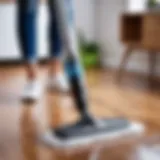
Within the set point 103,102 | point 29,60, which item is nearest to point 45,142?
point 103,102

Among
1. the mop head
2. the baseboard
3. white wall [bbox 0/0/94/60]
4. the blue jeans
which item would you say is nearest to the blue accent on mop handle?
the mop head

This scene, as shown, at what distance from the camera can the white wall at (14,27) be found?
3531 mm

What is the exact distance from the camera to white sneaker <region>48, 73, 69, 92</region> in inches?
87.0

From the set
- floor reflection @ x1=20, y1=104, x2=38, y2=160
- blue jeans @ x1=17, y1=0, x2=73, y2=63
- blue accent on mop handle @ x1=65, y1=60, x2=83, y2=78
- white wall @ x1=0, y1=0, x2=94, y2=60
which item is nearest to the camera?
floor reflection @ x1=20, y1=104, x2=38, y2=160

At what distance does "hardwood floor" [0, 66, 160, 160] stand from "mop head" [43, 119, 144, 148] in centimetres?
4

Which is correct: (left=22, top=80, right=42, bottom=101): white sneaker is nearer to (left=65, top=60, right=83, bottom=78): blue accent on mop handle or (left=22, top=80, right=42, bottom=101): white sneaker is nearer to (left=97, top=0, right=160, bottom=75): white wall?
(left=65, top=60, right=83, bottom=78): blue accent on mop handle

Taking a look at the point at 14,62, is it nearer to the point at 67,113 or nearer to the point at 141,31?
the point at 141,31

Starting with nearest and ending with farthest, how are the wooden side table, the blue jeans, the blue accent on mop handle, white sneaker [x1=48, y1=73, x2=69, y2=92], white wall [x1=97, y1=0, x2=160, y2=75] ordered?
the blue accent on mop handle → the blue jeans → white sneaker [x1=48, y1=73, x2=69, y2=92] → the wooden side table → white wall [x1=97, y1=0, x2=160, y2=75]

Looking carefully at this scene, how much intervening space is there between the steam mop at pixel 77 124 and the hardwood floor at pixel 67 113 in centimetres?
5

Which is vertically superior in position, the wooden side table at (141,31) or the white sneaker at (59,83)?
the wooden side table at (141,31)

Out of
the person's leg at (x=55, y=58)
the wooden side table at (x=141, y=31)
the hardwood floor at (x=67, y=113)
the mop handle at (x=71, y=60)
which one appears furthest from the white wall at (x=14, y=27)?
the mop handle at (x=71, y=60)

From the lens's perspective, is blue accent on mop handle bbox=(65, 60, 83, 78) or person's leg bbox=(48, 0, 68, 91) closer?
blue accent on mop handle bbox=(65, 60, 83, 78)

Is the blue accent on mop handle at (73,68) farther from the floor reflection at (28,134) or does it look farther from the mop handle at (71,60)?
the floor reflection at (28,134)

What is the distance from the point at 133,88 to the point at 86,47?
1350 millimetres
